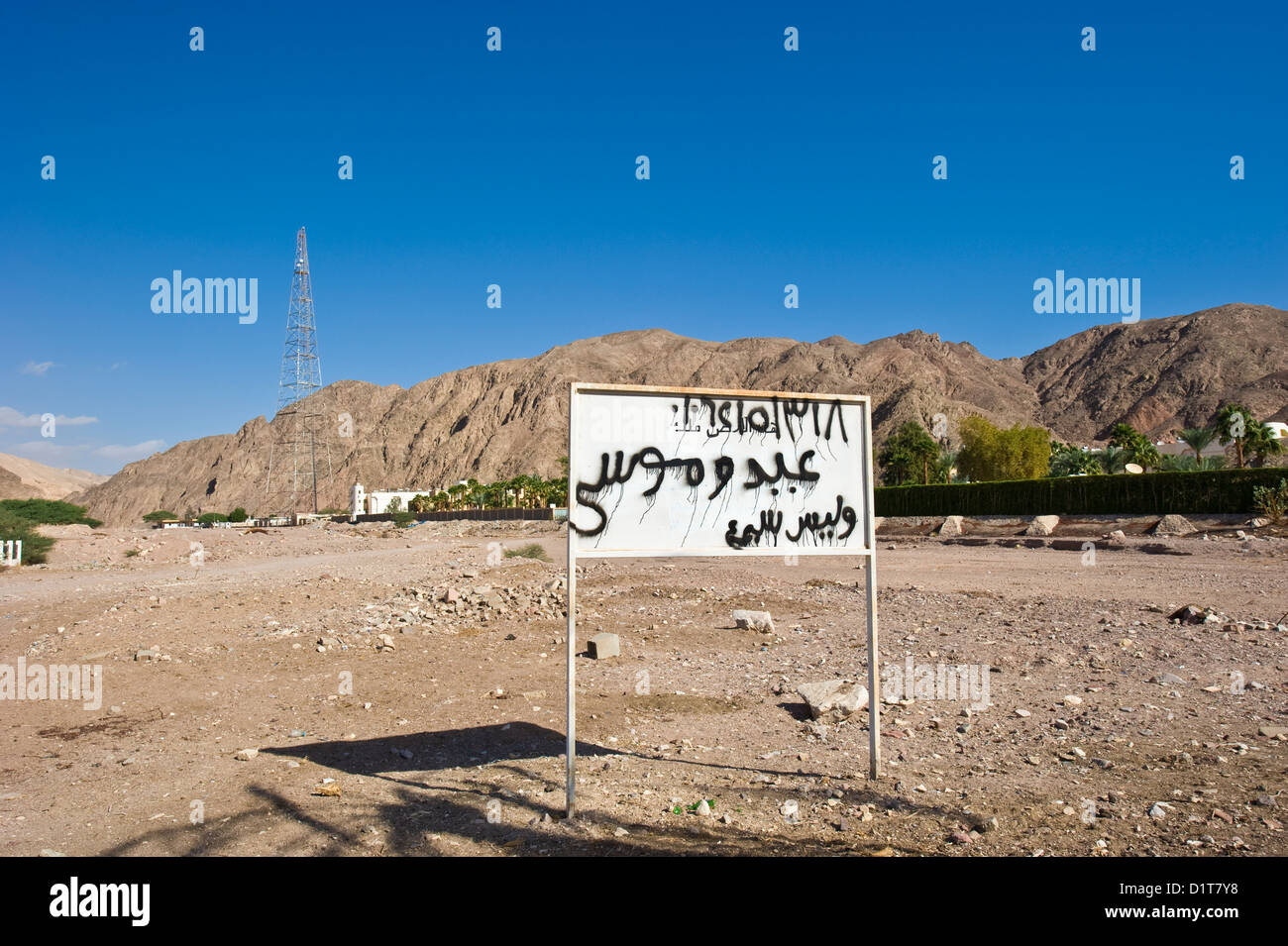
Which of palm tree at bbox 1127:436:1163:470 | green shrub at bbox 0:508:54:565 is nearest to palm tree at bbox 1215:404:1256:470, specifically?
palm tree at bbox 1127:436:1163:470

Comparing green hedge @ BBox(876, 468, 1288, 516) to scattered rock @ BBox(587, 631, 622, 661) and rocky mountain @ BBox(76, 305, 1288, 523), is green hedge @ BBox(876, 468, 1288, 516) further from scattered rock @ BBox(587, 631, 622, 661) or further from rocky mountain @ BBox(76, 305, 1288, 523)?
rocky mountain @ BBox(76, 305, 1288, 523)

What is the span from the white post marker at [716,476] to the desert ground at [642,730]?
763 millimetres

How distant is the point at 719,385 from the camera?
156 m

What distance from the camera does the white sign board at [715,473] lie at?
4898 mm

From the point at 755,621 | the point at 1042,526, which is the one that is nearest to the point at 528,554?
the point at 755,621

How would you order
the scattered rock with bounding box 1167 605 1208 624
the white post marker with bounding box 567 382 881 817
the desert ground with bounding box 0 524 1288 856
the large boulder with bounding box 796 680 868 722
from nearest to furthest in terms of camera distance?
the desert ground with bounding box 0 524 1288 856 < the white post marker with bounding box 567 382 881 817 < the large boulder with bounding box 796 680 868 722 < the scattered rock with bounding box 1167 605 1208 624

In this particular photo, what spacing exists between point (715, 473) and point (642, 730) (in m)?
2.70

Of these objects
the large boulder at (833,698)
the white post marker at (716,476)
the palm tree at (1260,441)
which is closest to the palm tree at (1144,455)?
the palm tree at (1260,441)

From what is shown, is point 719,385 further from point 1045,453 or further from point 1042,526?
point 1042,526

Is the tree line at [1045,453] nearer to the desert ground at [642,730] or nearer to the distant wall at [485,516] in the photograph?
the distant wall at [485,516]

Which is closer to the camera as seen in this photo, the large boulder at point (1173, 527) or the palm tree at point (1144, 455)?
the large boulder at point (1173, 527)

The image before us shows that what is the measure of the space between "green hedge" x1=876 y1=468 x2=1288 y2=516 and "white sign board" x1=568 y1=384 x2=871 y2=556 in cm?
3122

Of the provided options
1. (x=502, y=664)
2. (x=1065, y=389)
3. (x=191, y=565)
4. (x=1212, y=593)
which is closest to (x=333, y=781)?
(x=502, y=664)

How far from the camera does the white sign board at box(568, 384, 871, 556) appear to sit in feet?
16.1
